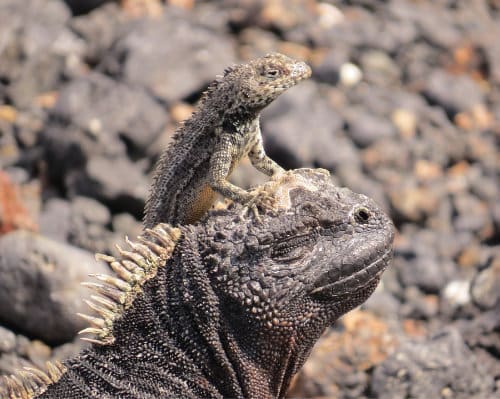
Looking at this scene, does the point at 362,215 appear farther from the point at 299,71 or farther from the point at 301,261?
the point at 299,71

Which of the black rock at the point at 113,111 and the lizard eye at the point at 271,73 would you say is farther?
the black rock at the point at 113,111

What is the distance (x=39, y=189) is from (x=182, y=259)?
24.1ft

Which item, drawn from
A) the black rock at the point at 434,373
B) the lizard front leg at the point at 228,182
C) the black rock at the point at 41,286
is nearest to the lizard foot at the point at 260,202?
the lizard front leg at the point at 228,182

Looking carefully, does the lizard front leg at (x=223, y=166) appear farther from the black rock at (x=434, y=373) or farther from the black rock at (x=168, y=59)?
the black rock at (x=168, y=59)

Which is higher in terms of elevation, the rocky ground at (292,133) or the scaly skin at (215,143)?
the scaly skin at (215,143)

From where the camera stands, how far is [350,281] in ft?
14.2

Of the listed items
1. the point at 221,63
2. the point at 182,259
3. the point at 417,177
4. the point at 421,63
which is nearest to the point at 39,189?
the point at 221,63

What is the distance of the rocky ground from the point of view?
7.58m

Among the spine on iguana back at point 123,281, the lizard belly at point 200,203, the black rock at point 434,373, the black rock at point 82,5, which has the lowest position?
the black rock at point 82,5

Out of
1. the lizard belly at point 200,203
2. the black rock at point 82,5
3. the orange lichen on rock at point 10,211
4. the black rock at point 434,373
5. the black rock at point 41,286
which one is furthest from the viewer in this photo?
the black rock at point 82,5

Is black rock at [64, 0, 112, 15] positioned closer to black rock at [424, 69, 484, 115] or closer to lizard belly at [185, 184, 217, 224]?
black rock at [424, 69, 484, 115]

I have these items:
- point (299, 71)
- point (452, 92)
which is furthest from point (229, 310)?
point (452, 92)

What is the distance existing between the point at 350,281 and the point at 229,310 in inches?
24.3

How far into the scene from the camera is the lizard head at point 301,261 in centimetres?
421
